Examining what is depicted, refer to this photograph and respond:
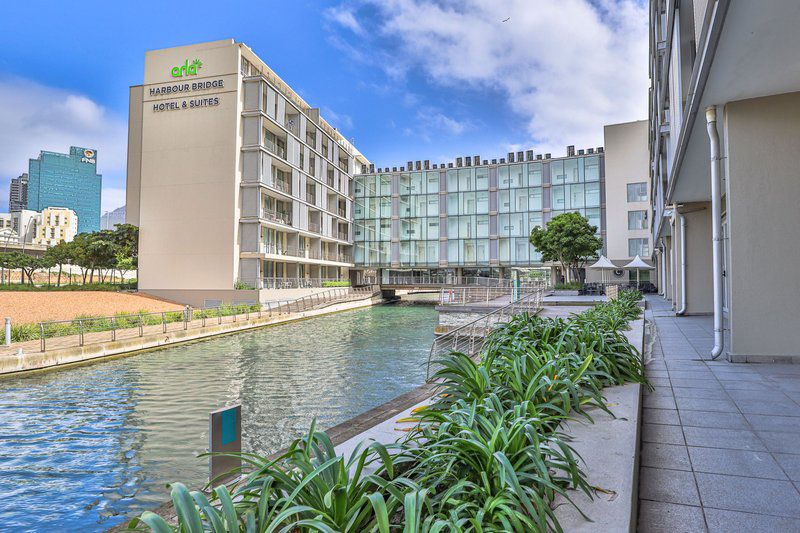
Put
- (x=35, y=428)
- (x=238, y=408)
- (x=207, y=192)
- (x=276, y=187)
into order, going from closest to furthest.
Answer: (x=238, y=408) < (x=35, y=428) < (x=207, y=192) < (x=276, y=187)

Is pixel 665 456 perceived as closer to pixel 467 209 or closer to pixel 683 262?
pixel 683 262

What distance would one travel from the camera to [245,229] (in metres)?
33.1

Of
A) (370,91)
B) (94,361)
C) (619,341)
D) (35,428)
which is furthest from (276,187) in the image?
(619,341)

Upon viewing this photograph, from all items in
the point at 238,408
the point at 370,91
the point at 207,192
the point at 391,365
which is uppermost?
the point at 370,91

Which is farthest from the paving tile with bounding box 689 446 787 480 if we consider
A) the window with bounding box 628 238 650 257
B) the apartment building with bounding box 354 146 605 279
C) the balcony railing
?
the apartment building with bounding box 354 146 605 279

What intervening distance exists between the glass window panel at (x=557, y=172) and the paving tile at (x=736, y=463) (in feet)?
154

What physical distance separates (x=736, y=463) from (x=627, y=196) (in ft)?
145

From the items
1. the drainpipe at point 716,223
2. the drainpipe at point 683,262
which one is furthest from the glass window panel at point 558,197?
the drainpipe at point 716,223

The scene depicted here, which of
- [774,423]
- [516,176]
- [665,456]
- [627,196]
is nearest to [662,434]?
[665,456]

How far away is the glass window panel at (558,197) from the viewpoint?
46809mm

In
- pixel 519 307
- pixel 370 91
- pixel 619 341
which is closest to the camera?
pixel 619 341

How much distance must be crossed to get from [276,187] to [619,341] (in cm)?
3352

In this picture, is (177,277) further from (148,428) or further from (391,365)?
(148,428)

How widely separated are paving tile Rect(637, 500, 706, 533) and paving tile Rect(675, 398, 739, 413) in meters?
2.37
